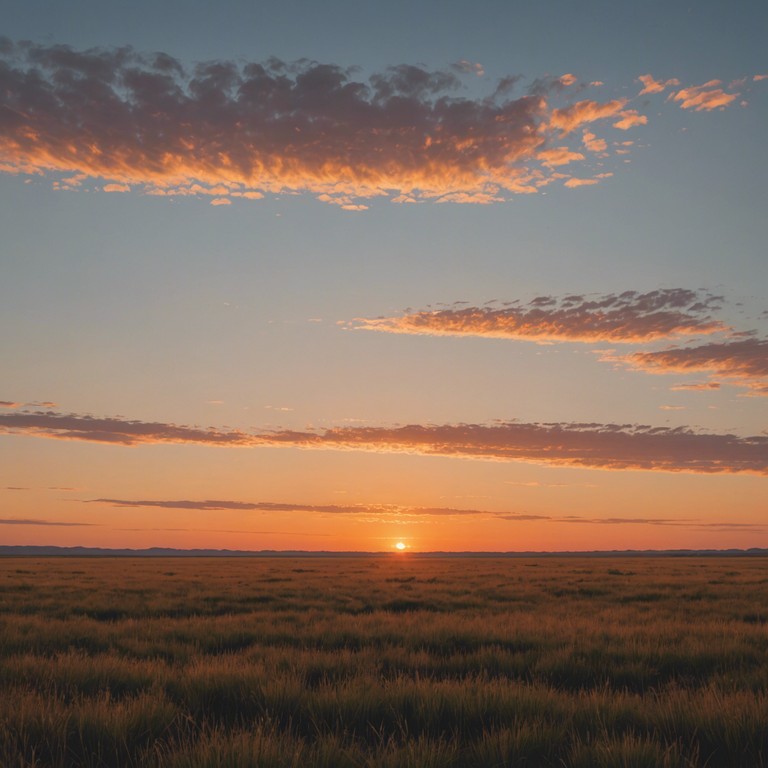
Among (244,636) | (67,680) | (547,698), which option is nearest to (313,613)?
(244,636)

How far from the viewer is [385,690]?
6.27m

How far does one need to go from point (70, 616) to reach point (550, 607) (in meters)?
10.8

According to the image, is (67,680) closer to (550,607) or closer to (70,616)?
(70,616)

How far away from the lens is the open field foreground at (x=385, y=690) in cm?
459

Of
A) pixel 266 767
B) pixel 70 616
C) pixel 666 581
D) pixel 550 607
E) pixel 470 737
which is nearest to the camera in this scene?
pixel 266 767

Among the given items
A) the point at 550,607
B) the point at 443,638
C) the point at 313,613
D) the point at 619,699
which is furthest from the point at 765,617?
the point at 619,699

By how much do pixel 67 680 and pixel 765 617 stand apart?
13974mm

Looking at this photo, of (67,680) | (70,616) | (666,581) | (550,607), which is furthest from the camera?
(666,581)

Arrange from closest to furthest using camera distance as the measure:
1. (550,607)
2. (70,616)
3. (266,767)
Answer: (266,767) → (70,616) → (550,607)

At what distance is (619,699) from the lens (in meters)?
5.98

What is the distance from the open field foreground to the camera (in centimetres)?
459

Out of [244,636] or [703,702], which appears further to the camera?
[244,636]

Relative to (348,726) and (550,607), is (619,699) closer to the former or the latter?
(348,726)

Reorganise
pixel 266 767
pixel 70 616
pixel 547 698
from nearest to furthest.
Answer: pixel 266 767 < pixel 547 698 < pixel 70 616
